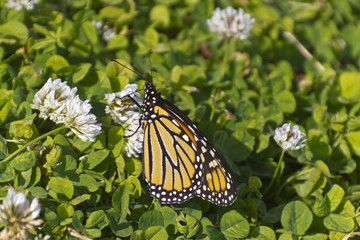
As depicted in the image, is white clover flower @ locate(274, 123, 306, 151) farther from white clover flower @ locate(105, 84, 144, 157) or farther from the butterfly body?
white clover flower @ locate(105, 84, 144, 157)

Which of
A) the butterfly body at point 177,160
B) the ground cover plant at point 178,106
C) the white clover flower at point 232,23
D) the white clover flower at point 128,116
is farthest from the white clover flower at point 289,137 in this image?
the white clover flower at point 232,23

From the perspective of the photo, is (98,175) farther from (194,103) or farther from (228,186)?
(194,103)

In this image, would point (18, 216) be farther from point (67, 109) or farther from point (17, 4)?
point (17, 4)

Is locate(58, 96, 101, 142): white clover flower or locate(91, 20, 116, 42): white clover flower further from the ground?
locate(58, 96, 101, 142): white clover flower

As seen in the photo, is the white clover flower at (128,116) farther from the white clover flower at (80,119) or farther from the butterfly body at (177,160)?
the white clover flower at (80,119)

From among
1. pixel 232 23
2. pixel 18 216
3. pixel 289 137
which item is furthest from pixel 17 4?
pixel 289 137

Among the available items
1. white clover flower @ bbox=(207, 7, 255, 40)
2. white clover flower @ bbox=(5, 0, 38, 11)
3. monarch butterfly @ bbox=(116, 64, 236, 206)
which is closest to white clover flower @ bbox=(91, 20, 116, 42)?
white clover flower @ bbox=(5, 0, 38, 11)
